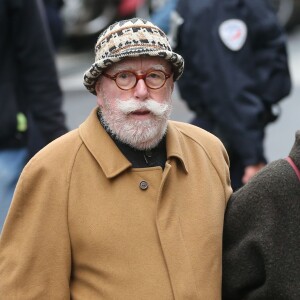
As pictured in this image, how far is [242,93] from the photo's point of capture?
17.7 ft

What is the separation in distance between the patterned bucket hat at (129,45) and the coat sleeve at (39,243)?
0.37m

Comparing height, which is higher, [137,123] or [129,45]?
[129,45]

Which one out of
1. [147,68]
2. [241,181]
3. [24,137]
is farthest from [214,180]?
[241,181]

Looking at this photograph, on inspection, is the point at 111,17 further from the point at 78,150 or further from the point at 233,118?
the point at 78,150

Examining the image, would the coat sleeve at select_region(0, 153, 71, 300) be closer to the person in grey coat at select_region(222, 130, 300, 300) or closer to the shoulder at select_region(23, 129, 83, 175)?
the shoulder at select_region(23, 129, 83, 175)

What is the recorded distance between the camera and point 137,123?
3.56 m

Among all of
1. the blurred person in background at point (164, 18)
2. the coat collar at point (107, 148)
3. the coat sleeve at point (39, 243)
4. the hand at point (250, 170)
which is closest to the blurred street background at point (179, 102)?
the blurred person in background at point (164, 18)

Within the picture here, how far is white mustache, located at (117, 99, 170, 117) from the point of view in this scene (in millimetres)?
3533

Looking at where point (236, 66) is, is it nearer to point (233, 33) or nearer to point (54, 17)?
point (233, 33)

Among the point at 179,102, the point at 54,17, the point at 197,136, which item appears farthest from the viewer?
the point at 179,102

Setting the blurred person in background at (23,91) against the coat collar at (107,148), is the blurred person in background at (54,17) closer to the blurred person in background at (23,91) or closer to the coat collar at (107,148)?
the blurred person in background at (23,91)

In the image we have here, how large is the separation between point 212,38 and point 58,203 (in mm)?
2143

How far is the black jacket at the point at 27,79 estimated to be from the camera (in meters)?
4.86

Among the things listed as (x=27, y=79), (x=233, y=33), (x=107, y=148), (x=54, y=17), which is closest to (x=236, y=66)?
(x=233, y=33)
